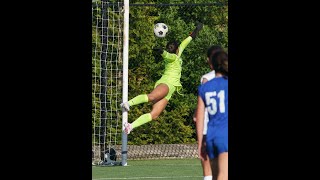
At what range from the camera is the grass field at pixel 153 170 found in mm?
13281

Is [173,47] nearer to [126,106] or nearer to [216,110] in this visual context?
[126,106]

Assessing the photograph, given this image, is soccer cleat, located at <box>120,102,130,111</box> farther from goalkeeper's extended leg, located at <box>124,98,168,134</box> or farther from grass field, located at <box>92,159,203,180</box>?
grass field, located at <box>92,159,203,180</box>

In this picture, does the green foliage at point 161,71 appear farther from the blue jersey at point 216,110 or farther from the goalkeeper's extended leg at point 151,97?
the blue jersey at point 216,110

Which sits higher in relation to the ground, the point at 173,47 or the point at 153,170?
the point at 173,47

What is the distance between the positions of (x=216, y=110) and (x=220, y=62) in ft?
1.47

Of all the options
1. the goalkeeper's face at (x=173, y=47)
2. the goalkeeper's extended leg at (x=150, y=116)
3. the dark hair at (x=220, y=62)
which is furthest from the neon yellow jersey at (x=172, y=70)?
the dark hair at (x=220, y=62)

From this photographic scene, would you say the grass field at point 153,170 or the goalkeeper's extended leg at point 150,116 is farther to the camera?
the goalkeeper's extended leg at point 150,116

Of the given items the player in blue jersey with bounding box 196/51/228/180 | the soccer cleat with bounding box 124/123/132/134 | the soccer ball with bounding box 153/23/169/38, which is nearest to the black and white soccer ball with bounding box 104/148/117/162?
the soccer cleat with bounding box 124/123/132/134

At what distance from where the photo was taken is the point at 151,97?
15.6 m

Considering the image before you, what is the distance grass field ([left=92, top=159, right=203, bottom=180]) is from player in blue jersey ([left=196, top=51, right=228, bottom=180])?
329cm

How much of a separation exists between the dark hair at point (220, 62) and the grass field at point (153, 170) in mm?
3459

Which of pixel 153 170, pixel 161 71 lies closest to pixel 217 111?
pixel 153 170
